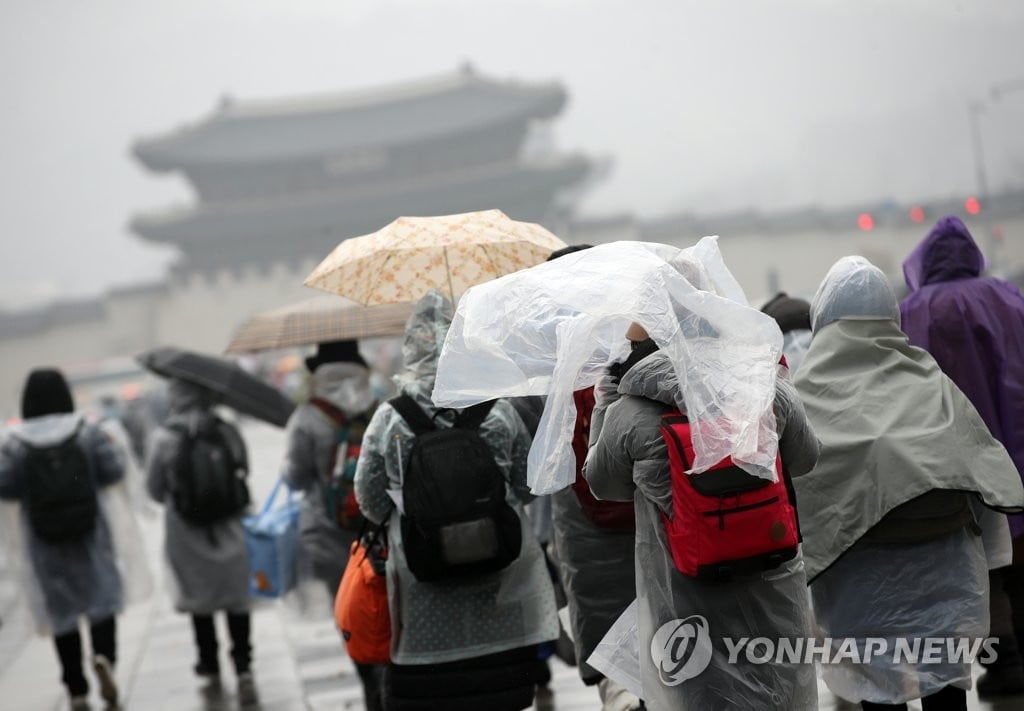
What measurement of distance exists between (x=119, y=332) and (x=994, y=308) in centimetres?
4070

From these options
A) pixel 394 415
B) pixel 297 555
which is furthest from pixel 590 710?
pixel 394 415

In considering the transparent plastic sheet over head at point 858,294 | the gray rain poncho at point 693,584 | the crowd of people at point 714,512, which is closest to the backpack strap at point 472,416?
the crowd of people at point 714,512

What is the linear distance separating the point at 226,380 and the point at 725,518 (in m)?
3.54

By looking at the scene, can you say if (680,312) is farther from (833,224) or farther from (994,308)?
(833,224)

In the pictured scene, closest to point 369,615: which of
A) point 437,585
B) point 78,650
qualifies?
point 437,585

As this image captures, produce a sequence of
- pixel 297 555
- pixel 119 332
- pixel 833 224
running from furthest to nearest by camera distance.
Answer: pixel 119 332 < pixel 833 224 < pixel 297 555

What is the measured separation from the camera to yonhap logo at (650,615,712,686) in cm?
298

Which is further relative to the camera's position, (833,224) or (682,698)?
(833,224)

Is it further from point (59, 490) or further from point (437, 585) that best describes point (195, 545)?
point (437, 585)

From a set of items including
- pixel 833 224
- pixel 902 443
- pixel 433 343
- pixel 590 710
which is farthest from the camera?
pixel 833 224

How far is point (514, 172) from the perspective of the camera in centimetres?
4316

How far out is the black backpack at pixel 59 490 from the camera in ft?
18.6

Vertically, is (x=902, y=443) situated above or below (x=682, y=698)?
above

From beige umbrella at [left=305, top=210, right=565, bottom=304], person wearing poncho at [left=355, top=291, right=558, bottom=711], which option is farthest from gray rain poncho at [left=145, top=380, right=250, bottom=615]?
person wearing poncho at [left=355, top=291, right=558, bottom=711]
